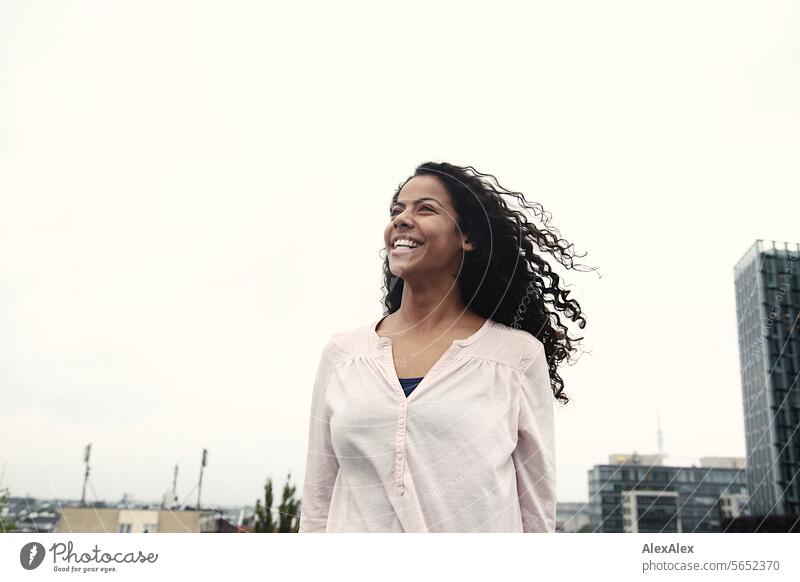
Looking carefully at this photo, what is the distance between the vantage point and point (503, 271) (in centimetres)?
108

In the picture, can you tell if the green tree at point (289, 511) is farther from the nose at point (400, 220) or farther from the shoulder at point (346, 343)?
the nose at point (400, 220)

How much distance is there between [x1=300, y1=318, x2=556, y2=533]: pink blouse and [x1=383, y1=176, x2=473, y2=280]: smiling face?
4.4 inches

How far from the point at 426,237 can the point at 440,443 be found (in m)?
0.30

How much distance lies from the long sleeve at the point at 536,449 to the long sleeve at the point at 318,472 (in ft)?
0.87

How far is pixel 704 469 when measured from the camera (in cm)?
124

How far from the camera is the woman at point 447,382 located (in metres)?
0.93

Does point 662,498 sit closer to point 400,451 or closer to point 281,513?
point 400,451

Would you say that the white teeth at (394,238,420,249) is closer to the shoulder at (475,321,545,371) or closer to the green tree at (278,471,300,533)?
the shoulder at (475,321,545,371)

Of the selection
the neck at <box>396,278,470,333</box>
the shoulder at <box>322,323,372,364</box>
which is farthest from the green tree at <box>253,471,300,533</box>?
the neck at <box>396,278,470,333</box>

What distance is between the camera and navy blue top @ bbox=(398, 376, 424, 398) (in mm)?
958

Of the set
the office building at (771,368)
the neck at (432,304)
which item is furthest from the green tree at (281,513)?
the office building at (771,368)
